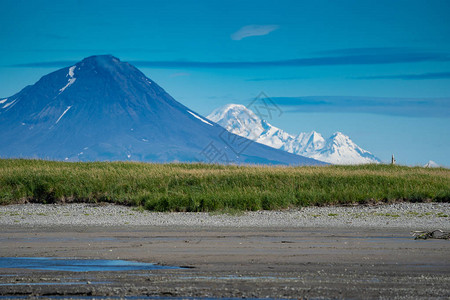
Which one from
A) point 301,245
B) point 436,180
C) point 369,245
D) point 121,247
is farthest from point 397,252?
point 436,180

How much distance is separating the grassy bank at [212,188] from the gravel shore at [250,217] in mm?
1216

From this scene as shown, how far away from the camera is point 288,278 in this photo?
34.5 feet

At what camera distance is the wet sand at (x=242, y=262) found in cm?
948

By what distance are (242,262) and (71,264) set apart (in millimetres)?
3634

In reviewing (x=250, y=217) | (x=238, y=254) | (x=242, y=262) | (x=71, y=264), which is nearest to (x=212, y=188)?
(x=250, y=217)

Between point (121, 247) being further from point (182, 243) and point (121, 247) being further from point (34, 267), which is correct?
point (34, 267)

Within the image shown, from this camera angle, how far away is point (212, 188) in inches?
1298

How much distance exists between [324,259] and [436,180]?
27.4 m

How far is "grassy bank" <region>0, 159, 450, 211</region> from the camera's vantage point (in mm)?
28087

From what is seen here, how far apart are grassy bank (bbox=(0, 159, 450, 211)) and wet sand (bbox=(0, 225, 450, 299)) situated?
8.06 meters

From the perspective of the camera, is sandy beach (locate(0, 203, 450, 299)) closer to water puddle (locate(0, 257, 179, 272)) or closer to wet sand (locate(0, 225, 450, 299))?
wet sand (locate(0, 225, 450, 299))

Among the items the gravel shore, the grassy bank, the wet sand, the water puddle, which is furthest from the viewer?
the grassy bank

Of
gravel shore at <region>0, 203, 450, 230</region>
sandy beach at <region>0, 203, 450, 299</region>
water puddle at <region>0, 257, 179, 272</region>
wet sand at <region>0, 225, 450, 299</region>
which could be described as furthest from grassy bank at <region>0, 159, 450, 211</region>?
water puddle at <region>0, 257, 179, 272</region>

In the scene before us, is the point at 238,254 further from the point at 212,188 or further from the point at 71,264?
the point at 212,188
